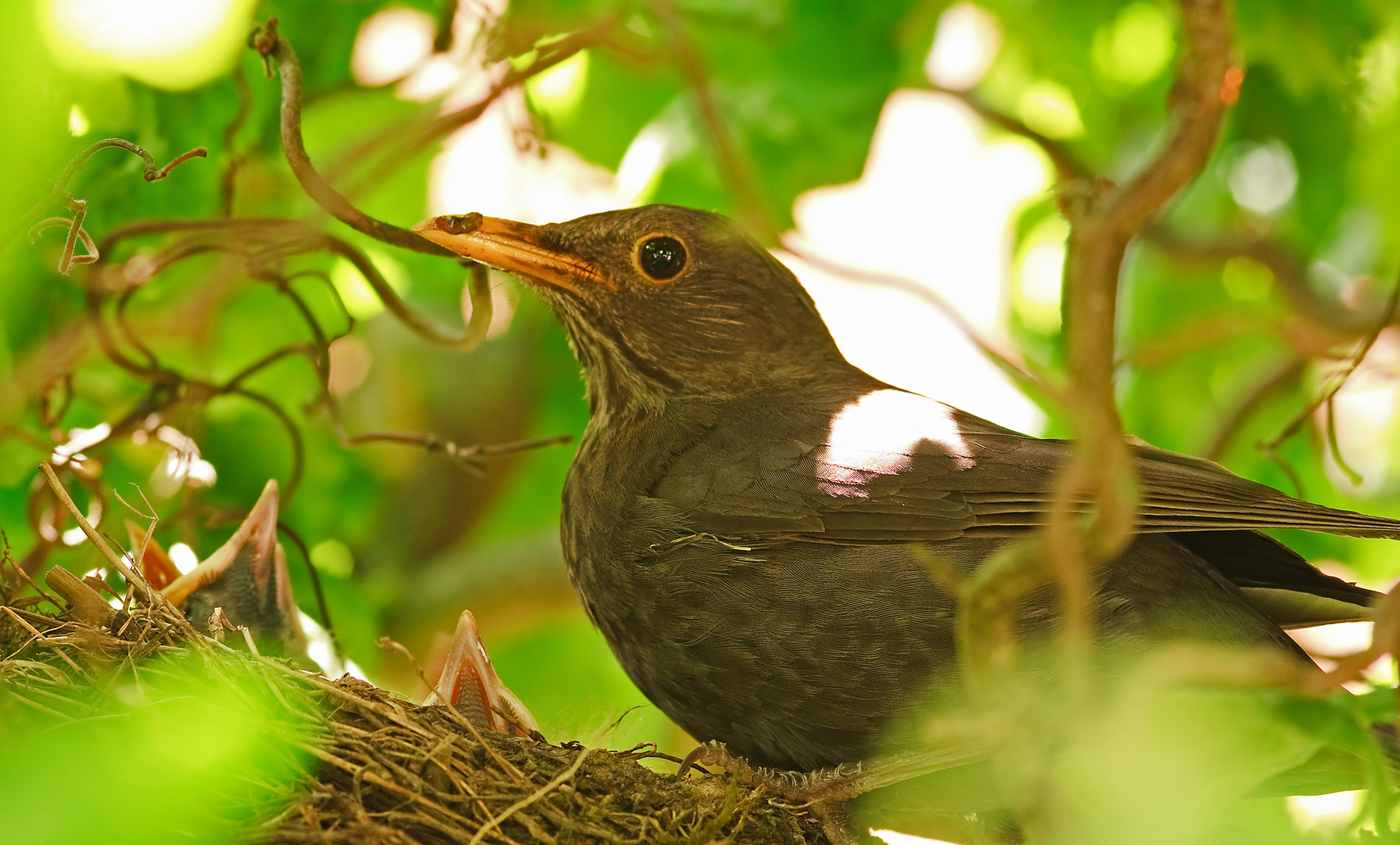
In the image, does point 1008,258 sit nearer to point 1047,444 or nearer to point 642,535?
point 1047,444

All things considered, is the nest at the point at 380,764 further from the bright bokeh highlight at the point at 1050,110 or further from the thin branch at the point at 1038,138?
the bright bokeh highlight at the point at 1050,110

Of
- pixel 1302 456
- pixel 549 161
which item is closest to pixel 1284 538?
pixel 1302 456

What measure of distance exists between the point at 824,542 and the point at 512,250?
112 cm

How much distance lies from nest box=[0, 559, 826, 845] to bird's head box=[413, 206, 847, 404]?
112 cm

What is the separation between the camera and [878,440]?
9.53ft

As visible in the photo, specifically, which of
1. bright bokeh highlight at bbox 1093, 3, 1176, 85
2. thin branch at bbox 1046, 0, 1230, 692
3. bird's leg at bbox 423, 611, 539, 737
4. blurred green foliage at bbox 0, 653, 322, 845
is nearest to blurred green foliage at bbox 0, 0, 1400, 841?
bright bokeh highlight at bbox 1093, 3, 1176, 85

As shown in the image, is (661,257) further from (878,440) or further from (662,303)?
(878,440)

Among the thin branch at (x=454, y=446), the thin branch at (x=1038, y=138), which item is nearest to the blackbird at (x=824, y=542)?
the thin branch at (x=454, y=446)

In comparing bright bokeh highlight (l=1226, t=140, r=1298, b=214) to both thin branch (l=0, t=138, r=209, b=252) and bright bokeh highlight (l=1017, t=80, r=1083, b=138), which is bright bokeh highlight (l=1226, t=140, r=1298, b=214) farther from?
thin branch (l=0, t=138, r=209, b=252)

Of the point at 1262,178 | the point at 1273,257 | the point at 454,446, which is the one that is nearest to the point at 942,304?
the point at 454,446

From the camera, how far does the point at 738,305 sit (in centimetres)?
349

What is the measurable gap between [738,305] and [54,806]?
2412mm

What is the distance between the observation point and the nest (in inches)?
89.4

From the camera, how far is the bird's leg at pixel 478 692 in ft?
10.1
